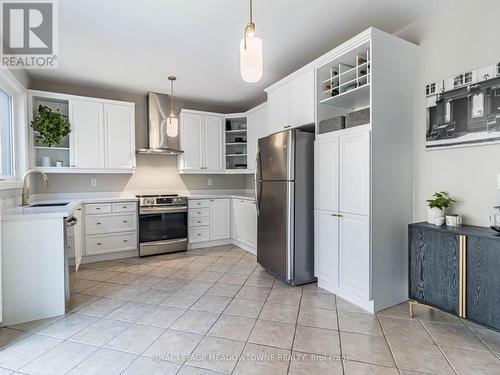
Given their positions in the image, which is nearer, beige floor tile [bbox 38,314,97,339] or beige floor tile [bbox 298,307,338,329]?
beige floor tile [bbox 38,314,97,339]

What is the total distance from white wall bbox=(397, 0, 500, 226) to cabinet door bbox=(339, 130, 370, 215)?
0.63m

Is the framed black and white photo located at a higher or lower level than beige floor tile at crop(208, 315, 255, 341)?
higher

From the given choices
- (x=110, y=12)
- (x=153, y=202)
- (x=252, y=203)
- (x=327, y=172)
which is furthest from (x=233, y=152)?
(x=110, y=12)

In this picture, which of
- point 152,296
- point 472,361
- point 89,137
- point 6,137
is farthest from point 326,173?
point 6,137

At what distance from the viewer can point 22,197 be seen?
2.92 m

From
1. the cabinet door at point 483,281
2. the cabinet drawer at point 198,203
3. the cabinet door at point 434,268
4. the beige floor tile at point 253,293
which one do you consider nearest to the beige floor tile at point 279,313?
the beige floor tile at point 253,293

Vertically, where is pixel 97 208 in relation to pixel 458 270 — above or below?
above

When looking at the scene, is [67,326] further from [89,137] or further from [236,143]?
[236,143]

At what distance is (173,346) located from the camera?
1.86 meters

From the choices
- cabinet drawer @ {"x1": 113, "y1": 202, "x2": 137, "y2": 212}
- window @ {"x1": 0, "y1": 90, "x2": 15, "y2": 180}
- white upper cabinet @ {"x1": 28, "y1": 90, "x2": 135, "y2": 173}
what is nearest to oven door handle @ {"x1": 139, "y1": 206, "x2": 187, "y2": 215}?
cabinet drawer @ {"x1": 113, "y1": 202, "x2": 137, "y2": 212}

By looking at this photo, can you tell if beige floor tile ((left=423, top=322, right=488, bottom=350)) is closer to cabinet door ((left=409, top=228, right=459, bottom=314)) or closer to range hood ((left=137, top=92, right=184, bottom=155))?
cabinet door ((left=409, top=228, right=459, bottom=314))

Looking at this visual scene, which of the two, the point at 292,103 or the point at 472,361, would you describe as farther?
the point at 292,103

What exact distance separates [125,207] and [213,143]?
1.81 metres

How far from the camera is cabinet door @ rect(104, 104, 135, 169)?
3980 millimetres
